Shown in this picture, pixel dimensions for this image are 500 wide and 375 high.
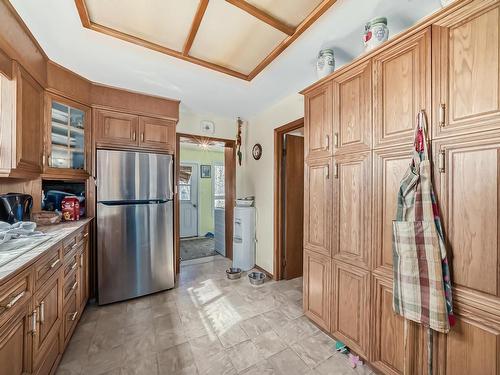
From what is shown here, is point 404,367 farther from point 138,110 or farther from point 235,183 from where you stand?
point 138,110

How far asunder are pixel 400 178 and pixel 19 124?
8.30ft

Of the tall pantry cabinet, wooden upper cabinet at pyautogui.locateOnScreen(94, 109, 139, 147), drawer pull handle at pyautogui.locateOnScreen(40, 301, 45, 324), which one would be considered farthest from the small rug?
drawer pull handle at pyautogui.locateOnScreen(40, 301, 45, 324)

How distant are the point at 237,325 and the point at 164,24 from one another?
96.1 inches

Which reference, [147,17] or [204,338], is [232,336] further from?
[147,17]

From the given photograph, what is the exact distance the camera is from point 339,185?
1.59 meters

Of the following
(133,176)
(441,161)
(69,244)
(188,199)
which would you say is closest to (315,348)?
(441,161)

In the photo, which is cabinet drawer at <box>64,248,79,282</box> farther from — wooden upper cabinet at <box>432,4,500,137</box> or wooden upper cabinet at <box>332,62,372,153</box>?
wooden upper cabinet at <box>432,4,500,137</box>

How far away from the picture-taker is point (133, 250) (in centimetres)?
224

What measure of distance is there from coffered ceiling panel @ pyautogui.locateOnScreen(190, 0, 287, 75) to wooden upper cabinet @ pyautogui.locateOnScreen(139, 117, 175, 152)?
1.01 metres

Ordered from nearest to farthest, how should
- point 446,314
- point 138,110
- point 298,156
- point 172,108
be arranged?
point 446,314, point 138,110, point 172,108, point 298,156

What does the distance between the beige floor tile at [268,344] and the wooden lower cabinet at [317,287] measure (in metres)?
0.37

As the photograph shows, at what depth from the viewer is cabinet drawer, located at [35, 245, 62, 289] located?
1.09 metres

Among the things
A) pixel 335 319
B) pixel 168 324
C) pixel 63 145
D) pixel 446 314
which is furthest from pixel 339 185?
pixel 63 145

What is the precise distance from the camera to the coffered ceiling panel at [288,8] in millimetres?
1245
